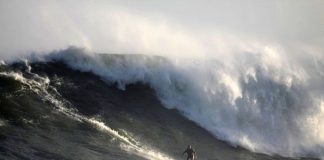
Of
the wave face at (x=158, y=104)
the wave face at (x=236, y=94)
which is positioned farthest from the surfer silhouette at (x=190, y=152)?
the wave face at (x=236, y=94)

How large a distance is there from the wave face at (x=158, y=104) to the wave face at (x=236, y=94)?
0.21ft

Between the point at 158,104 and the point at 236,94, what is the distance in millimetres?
5385

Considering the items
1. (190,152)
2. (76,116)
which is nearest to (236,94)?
(190,152)

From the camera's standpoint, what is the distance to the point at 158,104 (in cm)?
2675

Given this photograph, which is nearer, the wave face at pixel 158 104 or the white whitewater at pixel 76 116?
the wave face at pixel 158 104

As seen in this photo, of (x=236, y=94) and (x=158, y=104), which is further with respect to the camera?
(x=236, y=94)

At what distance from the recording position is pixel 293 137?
29.5 m

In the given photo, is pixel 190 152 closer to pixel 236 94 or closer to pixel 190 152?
pixel 190 152

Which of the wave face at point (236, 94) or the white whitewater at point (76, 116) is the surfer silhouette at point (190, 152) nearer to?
the white whitewater at point (76, 116)

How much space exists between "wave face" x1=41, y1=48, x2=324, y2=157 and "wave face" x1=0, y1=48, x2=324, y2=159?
0.06 m

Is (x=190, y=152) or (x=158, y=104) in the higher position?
(x=158, y=104)

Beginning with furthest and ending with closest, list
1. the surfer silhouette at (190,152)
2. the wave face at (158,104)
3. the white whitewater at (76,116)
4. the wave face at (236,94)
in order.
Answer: the wave face at (236,94) < the surfer silhouette at (190,152) < the white whitewater at (76,116) < the wave face at (158,104)

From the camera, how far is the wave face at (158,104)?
1991 cm

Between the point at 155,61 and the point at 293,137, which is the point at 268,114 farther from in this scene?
the point at 155,61
